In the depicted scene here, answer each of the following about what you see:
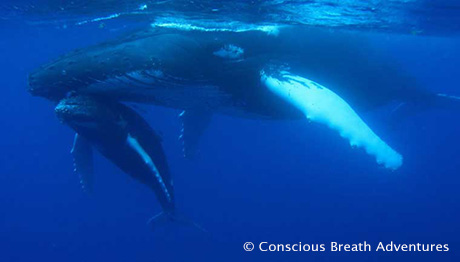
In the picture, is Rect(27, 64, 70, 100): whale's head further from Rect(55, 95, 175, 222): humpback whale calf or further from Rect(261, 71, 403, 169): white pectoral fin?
Rect(261, 71, 403, 169): white pectoral fin

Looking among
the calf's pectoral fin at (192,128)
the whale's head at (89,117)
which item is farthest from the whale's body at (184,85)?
the calf's pectoral fin at (192,128)

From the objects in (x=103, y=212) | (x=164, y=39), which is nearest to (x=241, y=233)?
(x=103, y=212)

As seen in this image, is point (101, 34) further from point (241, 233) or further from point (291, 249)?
point (291, 249)

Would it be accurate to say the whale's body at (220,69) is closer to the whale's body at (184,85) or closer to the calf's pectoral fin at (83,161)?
the whale's body at (184,85)

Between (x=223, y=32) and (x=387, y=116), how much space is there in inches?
373

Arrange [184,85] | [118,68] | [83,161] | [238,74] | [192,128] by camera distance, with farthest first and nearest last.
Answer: [192,128]
[238,74]
[83,161]
[184,85]
[118,68]

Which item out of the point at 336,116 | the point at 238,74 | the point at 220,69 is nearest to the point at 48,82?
the point at 220,69

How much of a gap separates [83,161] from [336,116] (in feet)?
14.6

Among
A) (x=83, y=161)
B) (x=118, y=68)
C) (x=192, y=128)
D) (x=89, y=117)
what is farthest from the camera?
(x=192, y=128)

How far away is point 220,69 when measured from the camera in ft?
23.3

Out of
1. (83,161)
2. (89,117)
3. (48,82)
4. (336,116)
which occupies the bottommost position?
(83,161)

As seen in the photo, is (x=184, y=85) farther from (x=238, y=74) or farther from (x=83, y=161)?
(x=83, y=161)

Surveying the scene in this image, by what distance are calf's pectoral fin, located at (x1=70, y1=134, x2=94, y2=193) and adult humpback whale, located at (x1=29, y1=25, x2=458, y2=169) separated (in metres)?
1.30

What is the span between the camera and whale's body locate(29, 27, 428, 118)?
531 cm
